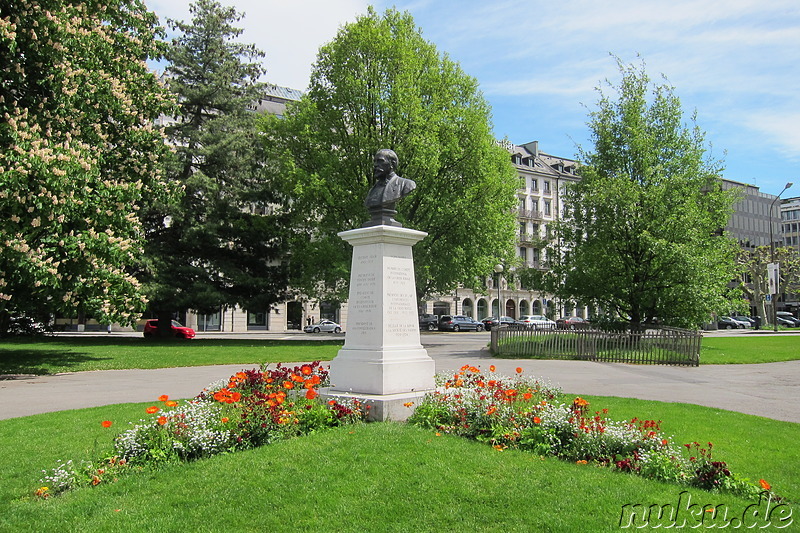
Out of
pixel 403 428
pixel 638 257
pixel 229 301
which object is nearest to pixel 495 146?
pixel 638 257

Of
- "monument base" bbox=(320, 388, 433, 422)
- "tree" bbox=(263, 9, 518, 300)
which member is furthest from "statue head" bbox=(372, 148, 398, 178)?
"tree" bbox=(263, 9, 518, 300)

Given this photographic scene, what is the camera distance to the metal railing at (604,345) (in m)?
21.0

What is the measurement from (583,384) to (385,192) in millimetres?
7821

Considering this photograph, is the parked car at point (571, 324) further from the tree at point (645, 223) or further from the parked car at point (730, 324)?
the parked car at point (730, 324)

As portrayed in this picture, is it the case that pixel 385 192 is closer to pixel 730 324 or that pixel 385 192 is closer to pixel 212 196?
pixel 212 196

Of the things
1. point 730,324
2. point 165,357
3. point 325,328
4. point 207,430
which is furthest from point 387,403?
point 730,324

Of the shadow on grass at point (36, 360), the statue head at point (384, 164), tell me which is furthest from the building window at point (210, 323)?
the statue head at point (384, 164)

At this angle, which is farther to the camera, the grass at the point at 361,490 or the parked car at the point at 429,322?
the parked car at the point at 429,322

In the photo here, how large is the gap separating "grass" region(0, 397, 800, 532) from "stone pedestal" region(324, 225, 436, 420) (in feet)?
4.52

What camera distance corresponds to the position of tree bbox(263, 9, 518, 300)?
28.8 metres

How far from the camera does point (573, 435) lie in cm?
679

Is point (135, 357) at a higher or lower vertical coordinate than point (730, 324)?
higher

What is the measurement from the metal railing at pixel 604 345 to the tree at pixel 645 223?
384 cm

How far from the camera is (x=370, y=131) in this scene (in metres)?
29.4
